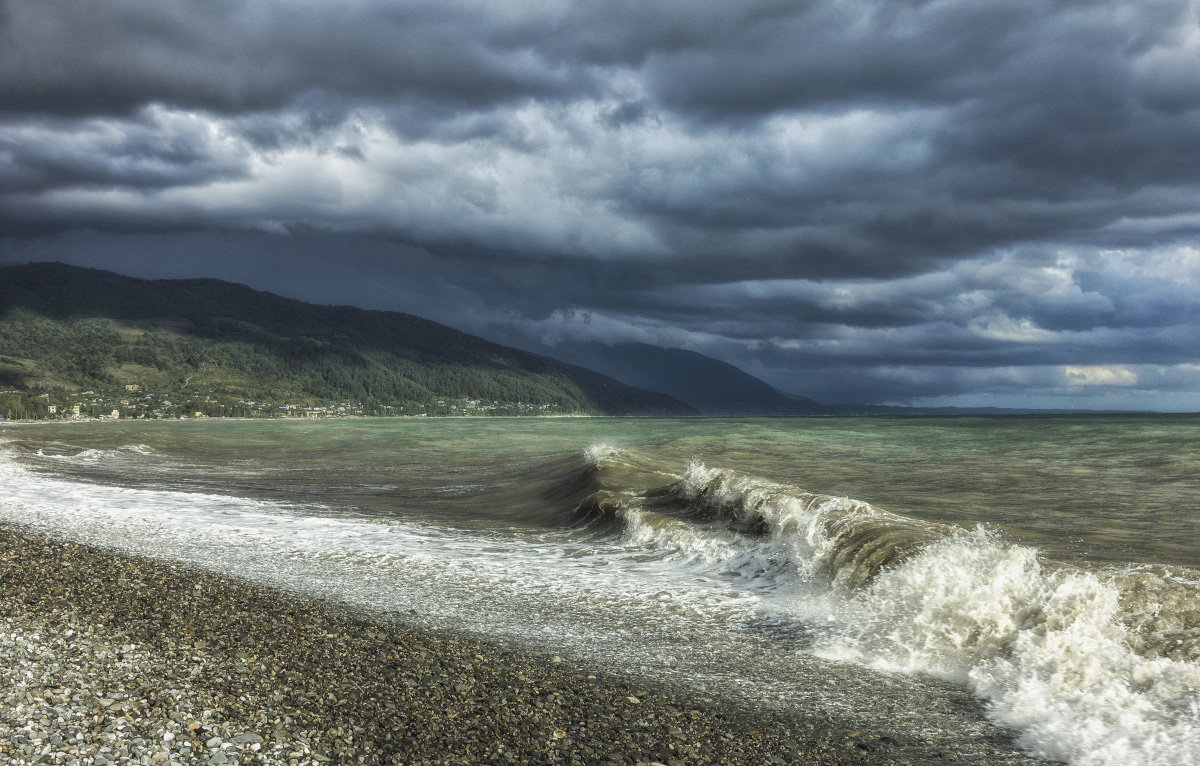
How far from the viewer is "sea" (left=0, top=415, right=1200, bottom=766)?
27.1ft

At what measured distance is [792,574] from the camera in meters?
14.1

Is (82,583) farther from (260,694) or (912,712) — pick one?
(912,712)

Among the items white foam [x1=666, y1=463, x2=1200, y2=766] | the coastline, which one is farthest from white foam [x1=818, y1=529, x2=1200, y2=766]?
the coastline

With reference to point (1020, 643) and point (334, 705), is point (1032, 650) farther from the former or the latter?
point (334, 705)

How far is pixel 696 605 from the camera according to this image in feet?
40.6

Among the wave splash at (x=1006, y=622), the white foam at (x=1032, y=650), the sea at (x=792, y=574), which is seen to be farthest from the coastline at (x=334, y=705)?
the wave splash at (x=1006, y=622)

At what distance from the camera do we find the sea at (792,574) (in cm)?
825

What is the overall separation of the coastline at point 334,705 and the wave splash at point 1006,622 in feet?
3.99

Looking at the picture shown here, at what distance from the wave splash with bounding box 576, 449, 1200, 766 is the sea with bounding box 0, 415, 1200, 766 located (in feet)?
0.12

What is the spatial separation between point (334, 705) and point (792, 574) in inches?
370

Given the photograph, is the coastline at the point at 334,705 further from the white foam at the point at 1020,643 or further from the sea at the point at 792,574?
the white foam at the point at 1020,643

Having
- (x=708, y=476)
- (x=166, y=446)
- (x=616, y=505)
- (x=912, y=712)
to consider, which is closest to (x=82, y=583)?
(x=912, y=712)

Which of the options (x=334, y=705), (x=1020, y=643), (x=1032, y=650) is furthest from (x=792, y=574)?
(x=334, y=705)

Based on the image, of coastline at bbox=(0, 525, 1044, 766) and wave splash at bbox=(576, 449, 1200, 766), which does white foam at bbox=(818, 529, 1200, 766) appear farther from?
coastline at bbox=(0, 525, 1044, 766)
